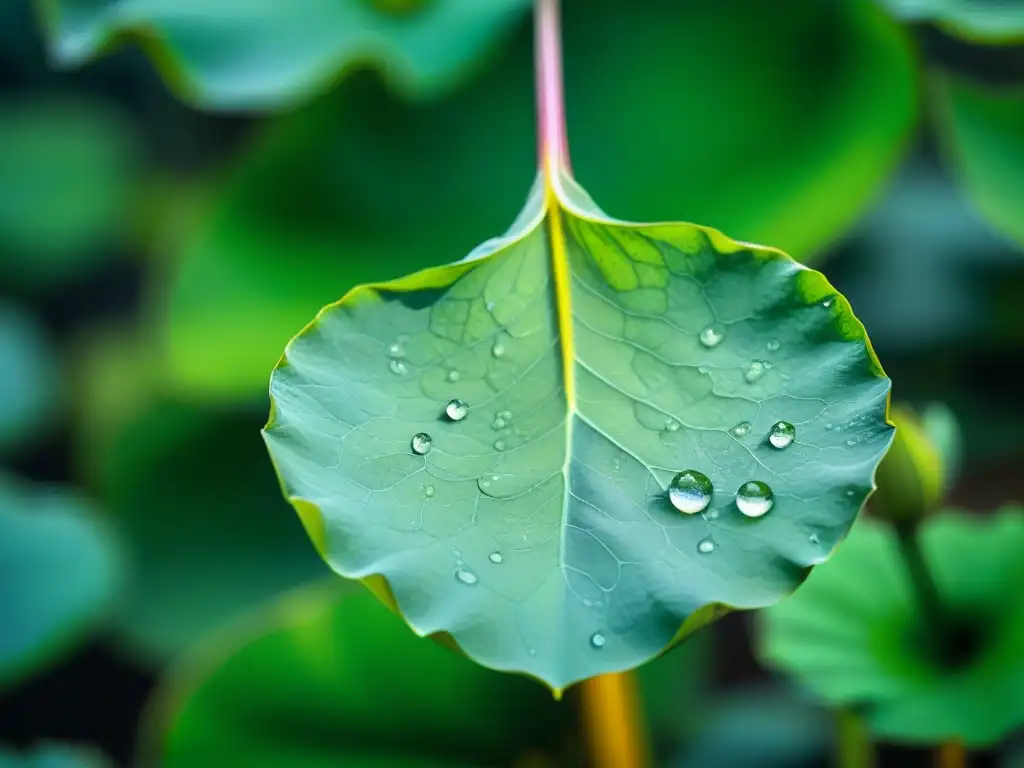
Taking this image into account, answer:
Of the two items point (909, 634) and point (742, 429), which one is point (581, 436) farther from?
point (909, 634)

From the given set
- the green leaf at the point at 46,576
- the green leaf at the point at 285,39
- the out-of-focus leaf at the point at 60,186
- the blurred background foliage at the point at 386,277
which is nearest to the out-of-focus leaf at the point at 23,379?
the blurred background foliage at the point at 386,277

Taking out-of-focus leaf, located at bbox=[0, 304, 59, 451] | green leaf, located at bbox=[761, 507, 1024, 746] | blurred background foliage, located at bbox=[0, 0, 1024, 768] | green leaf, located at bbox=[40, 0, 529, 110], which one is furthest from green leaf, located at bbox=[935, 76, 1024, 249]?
out-of-focus leaf, located at bbox=[0, 304, 59, 451]

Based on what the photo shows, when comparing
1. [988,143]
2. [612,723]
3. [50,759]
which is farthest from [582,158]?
[50,759]

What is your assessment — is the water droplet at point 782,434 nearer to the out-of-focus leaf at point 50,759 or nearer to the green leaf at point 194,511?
the out-of-focus leaf at point 50,759

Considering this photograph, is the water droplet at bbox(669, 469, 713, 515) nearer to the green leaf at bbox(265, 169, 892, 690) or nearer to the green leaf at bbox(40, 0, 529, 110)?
the green leaf at bbox(265, 169, 892, 690)

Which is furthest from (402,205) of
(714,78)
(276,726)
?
(276,726)

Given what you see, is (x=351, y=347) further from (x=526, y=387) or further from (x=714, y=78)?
(x=714, y=78)
